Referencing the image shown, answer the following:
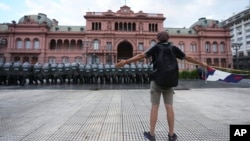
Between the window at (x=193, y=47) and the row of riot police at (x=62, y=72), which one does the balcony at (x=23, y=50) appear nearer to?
the row of riot police at (x=62, y=72)

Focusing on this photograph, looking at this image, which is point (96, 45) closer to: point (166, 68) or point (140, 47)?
point (140, 47)

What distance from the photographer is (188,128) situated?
4.10 metres

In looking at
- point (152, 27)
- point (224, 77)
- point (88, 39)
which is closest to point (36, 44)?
point (88, 39)

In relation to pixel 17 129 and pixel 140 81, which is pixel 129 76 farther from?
pixel 17 129

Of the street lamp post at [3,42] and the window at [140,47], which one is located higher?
the street lamp post at [3,42]

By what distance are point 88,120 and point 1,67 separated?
51.7ft

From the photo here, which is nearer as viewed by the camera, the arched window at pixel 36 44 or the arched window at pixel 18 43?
the arched window at pixel 18 43

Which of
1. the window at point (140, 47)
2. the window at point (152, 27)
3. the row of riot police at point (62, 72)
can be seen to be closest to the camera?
the row of riot police at point (62, 72)

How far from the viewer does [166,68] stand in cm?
304

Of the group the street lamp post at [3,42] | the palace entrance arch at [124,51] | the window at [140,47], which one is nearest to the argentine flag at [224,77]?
the window at [140,47]

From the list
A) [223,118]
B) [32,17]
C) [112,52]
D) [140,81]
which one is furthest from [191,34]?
[223,118]

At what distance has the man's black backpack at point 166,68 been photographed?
3025 millimetres

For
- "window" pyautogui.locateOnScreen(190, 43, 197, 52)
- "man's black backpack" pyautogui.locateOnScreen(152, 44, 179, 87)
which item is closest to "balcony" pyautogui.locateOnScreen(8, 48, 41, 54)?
"window" pyautogui.locateOnScreen(190, 43, 197, 52)

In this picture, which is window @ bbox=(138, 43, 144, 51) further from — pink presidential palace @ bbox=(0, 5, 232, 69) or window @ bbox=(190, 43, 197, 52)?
window @ bbox=(190, 43, 197, 52)
